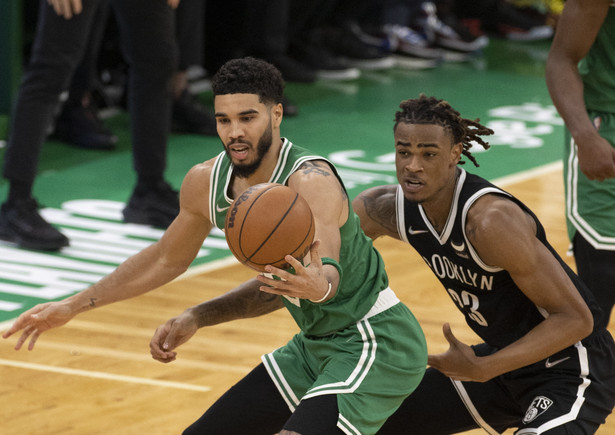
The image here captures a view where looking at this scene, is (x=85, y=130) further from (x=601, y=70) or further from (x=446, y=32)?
(x=446, y=32)

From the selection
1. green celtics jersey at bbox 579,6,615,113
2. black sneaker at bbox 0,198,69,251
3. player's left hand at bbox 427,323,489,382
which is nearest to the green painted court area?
black sneaker at bbox 0,198,69,251

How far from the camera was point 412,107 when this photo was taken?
3344 millimetres

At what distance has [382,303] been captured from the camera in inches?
125

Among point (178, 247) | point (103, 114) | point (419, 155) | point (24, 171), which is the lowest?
point (103, 114)

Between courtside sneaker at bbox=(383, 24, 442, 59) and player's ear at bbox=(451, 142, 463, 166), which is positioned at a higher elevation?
player's ear at bbox=(451, 142, 463, 166)

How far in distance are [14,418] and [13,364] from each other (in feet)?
1.64

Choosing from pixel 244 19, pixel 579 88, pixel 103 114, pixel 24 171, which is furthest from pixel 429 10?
pixel 579 88

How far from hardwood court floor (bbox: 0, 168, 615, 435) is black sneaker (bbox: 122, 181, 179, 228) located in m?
0.58

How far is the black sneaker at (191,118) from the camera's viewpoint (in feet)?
26.6

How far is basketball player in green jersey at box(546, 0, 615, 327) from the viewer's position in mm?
3788

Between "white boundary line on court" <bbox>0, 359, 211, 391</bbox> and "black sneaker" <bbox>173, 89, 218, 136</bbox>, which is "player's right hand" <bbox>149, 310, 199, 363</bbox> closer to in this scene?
"white boundary line on court" <bbox>0, 359, 211, 391</bbox>

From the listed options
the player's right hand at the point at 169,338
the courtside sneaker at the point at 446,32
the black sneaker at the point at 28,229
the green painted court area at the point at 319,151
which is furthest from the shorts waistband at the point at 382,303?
the courtside sneaker at the point at 446,32

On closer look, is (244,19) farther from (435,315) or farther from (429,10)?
(435,315)

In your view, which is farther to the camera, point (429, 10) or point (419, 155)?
point (429, 10)
